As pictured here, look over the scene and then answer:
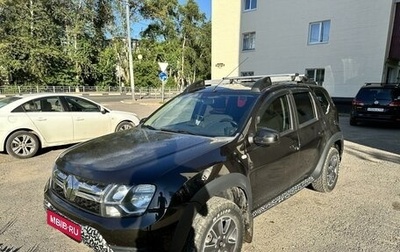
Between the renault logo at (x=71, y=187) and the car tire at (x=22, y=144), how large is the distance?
4.87 m

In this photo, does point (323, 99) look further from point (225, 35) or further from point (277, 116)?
point (225, 35)

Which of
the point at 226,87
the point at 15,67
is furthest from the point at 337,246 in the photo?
the point at 15,67

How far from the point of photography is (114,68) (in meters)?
44.8

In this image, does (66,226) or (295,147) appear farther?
(295,147)

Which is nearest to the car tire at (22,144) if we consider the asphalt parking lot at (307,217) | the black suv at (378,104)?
the asphalt parking lot at (307,217)

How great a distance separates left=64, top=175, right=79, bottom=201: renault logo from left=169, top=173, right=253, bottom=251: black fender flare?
94 centimetres

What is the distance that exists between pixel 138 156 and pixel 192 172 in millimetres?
525

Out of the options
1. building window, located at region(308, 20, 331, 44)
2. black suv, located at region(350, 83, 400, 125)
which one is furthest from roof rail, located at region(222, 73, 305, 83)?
building window, located at region(308, 20, 331, 44)

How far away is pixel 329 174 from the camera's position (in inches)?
188

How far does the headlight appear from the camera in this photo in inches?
89.4

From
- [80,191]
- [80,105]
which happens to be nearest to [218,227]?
[80,191]

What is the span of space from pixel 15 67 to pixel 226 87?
3343cm

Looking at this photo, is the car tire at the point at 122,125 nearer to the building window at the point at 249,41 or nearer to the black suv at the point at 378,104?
the black suv at the point at 378,104

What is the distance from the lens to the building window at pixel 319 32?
1780 cm
